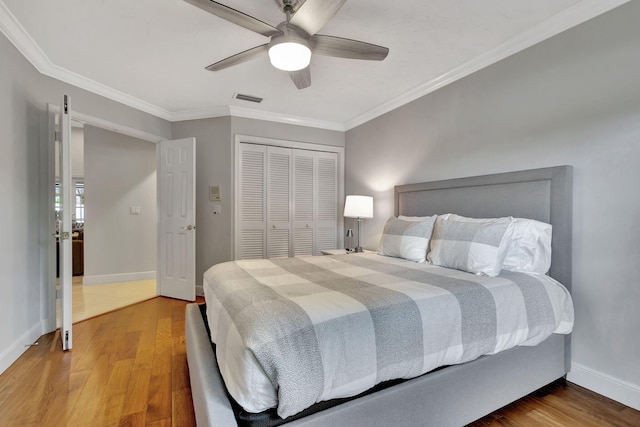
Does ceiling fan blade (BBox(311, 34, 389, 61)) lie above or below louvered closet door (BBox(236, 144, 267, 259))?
above

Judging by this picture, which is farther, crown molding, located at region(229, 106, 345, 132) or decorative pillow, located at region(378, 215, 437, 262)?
crown molding, located at region(229, 106, 345, 132)

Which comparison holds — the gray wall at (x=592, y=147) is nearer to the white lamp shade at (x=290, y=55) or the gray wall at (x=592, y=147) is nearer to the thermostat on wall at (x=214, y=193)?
the white lamp shade at (x=290, y=55)

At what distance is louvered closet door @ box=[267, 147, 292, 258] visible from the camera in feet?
13.0

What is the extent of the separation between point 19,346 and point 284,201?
9.35 feet

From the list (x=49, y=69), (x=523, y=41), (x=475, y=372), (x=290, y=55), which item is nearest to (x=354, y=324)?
(x=475, y=372)

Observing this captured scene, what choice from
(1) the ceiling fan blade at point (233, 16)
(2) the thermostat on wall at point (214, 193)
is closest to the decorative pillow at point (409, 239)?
(1) the ceiling fan blade at point (233, 16)

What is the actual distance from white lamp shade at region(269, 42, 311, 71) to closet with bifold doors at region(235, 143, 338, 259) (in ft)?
7.01

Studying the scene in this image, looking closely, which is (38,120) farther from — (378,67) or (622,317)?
(622,317)

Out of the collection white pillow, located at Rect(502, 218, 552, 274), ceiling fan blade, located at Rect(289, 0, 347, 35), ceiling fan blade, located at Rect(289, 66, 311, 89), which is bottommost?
white pillow, located at Rect(502, 218, 552, 274)

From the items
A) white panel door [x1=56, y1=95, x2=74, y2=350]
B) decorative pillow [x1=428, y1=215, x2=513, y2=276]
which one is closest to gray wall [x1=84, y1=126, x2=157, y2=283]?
white panel door [x1=56, y1=95, x2=74, y2=350]

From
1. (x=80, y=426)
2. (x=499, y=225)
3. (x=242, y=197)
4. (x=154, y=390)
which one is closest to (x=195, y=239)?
(x=242, y=197)

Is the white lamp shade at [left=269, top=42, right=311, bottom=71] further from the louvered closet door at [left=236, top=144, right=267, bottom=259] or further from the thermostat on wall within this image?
the thermostat on wall

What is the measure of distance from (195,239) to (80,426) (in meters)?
2.39

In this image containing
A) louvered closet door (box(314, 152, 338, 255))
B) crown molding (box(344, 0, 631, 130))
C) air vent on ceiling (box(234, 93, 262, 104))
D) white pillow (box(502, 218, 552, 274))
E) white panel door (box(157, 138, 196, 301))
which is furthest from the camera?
louvered closet door (box(314, 152, 338, 255))
